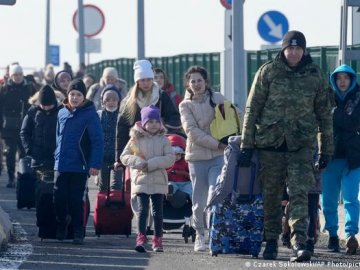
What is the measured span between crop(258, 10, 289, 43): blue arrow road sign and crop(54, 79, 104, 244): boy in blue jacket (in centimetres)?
1103

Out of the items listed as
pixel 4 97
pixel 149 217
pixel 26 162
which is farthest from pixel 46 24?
pixel 149 217

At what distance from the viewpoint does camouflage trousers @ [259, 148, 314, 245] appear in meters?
17.5

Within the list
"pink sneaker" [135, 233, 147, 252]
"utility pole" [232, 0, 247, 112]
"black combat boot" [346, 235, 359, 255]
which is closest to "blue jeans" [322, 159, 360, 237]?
"black combat boot" [346, 235, 359, 255]

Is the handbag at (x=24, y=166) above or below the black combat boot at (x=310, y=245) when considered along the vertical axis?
above

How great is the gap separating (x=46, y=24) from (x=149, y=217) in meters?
40.3

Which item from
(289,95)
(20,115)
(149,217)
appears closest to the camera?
(289,95)

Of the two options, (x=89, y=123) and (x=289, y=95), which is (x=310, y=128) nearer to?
(x=289, y=95)

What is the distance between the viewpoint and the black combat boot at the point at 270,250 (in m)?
17.7

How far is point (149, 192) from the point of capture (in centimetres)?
1864

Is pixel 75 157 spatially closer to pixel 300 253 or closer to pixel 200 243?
pixel 200 243

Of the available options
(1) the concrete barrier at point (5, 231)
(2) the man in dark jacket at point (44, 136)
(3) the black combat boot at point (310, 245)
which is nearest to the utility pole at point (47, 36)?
(2) the man in dark jacket at point (44, 136)

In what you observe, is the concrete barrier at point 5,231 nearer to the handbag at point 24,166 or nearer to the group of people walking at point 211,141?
the group of people walking at point 211,141

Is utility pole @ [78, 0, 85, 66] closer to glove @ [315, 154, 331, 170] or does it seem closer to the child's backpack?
the child's backpack

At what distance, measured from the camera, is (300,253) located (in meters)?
17.2
